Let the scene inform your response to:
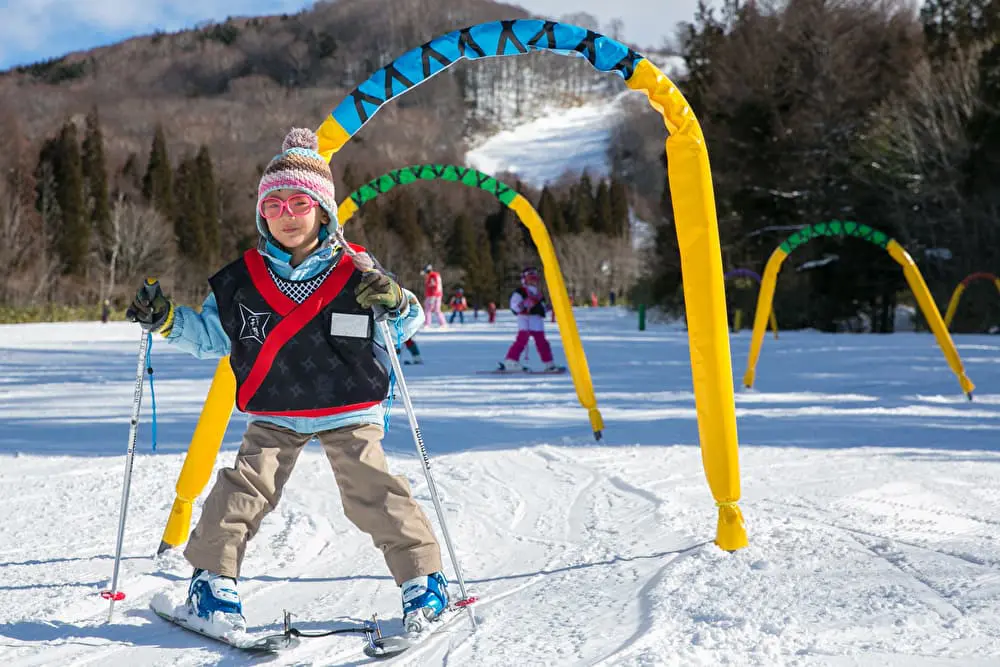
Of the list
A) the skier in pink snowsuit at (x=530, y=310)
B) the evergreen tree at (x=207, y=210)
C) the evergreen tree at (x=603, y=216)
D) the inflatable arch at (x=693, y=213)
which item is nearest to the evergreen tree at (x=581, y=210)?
the evergreen tree at (x=603, y=216)

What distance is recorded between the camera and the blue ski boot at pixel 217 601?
9.71 feet

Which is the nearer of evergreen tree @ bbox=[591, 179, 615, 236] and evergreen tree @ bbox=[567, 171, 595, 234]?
evergreen tree @ bbox=[567, 171, 595, 234]

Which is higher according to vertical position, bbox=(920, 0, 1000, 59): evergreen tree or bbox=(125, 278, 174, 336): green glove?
bbox=(920, 0, 1000, 59): evergreen tree

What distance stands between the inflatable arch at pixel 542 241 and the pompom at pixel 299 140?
3.42 meters

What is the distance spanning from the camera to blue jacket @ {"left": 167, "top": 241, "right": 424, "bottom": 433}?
316 cm

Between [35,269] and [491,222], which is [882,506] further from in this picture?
[491,222]

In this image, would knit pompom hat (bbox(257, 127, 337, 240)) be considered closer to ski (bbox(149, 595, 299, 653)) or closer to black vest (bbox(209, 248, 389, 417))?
black vest (bbox(209, 248, 389, 417))

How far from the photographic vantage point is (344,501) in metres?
3.20

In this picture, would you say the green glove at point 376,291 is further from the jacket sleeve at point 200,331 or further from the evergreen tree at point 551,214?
the evergreen tree at point 551,214

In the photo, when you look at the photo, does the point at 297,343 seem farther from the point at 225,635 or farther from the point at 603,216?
the point at 603,216

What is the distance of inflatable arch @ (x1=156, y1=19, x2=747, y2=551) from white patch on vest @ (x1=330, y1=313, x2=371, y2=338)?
161 centimetres

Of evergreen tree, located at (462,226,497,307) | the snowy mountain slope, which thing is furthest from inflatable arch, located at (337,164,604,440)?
the snowy mountain slope

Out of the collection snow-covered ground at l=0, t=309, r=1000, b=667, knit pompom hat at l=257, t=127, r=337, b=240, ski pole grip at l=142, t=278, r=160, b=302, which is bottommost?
snow-covered ground at l=0, t=309, r=1000, b=667

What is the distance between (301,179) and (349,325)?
0.59 meters
